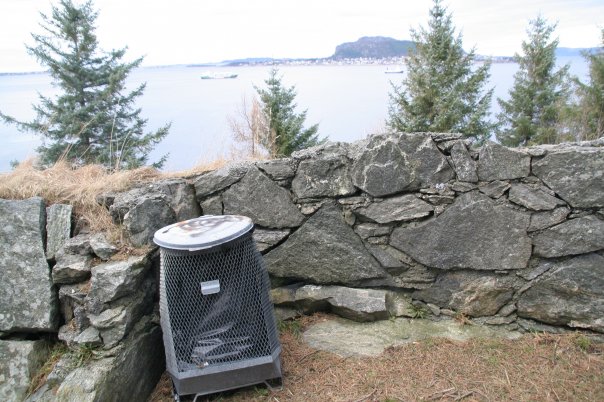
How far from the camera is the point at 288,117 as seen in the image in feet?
33.1

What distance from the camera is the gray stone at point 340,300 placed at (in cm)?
357

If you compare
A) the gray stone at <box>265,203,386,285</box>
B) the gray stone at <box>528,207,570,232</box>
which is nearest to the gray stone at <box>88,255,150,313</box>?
the gray stone at <box>265,203,386,285</box>

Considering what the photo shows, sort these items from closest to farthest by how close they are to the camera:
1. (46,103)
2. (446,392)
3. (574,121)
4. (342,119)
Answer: (446,392) < (46,103) < (342,119) < (574,121)

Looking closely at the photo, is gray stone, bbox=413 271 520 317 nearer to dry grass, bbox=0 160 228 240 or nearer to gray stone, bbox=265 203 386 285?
gray stone, bbox=265 203 386 285

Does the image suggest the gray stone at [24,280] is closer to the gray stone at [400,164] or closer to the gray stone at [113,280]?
the gray stone at [113,280]

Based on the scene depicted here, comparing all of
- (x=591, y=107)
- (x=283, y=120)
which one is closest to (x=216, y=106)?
(x=283, y=120)

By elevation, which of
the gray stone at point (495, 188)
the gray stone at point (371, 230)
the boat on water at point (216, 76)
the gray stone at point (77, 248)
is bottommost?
the gray stone at point (371, 230)

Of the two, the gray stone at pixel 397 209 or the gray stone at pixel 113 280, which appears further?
the gray stone at pixel 397 209

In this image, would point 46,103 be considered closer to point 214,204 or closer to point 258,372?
point 214,204

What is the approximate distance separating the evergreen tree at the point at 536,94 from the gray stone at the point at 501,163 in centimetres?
1085

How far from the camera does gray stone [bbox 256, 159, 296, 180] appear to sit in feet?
11.8

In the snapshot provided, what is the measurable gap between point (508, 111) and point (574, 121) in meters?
1.96

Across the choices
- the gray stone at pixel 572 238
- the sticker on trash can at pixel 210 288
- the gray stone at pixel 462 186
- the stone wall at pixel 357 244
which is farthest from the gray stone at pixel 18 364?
the gray stone at pixel 572 238

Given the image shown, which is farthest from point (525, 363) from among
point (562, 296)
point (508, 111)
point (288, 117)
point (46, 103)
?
point (508, 111)
